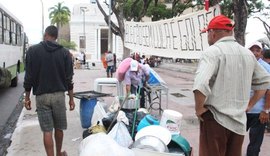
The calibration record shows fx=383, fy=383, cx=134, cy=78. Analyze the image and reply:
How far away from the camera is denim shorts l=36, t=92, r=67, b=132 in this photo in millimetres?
4816

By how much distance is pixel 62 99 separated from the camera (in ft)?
16.2

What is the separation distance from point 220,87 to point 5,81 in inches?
411

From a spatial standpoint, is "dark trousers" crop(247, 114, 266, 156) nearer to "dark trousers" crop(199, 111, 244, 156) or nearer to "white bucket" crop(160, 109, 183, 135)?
"white bucket" crop(160, 109, 183, 135)

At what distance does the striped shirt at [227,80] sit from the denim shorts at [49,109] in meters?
2.25

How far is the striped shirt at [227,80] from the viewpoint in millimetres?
3193

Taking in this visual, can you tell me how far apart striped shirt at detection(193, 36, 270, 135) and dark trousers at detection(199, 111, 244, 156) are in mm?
57

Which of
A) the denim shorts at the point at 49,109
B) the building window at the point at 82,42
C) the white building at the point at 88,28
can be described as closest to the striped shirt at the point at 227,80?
the denim shorts at the point at 49,109

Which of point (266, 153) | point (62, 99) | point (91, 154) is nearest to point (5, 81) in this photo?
point (62, 99)

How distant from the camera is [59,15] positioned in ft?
277

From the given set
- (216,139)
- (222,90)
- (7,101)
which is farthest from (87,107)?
(7,101)

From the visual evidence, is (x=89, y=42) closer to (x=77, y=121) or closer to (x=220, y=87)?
(x=77, y=121)

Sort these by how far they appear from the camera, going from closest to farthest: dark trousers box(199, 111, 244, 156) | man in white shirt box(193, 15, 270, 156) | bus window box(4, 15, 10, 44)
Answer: man in white shirt box(193, 15, 270, 156) < dark trousers box(199, 111, 244, 156) < bus window box(4, 15, 10, 44)

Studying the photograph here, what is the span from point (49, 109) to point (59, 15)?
82.2 meters

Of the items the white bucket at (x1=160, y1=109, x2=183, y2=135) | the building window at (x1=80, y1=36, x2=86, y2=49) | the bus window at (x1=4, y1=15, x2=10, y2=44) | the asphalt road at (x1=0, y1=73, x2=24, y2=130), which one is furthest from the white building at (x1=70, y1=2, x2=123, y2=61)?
the white bucket at (x1=160, y1=109, x2=183, y2=135)
